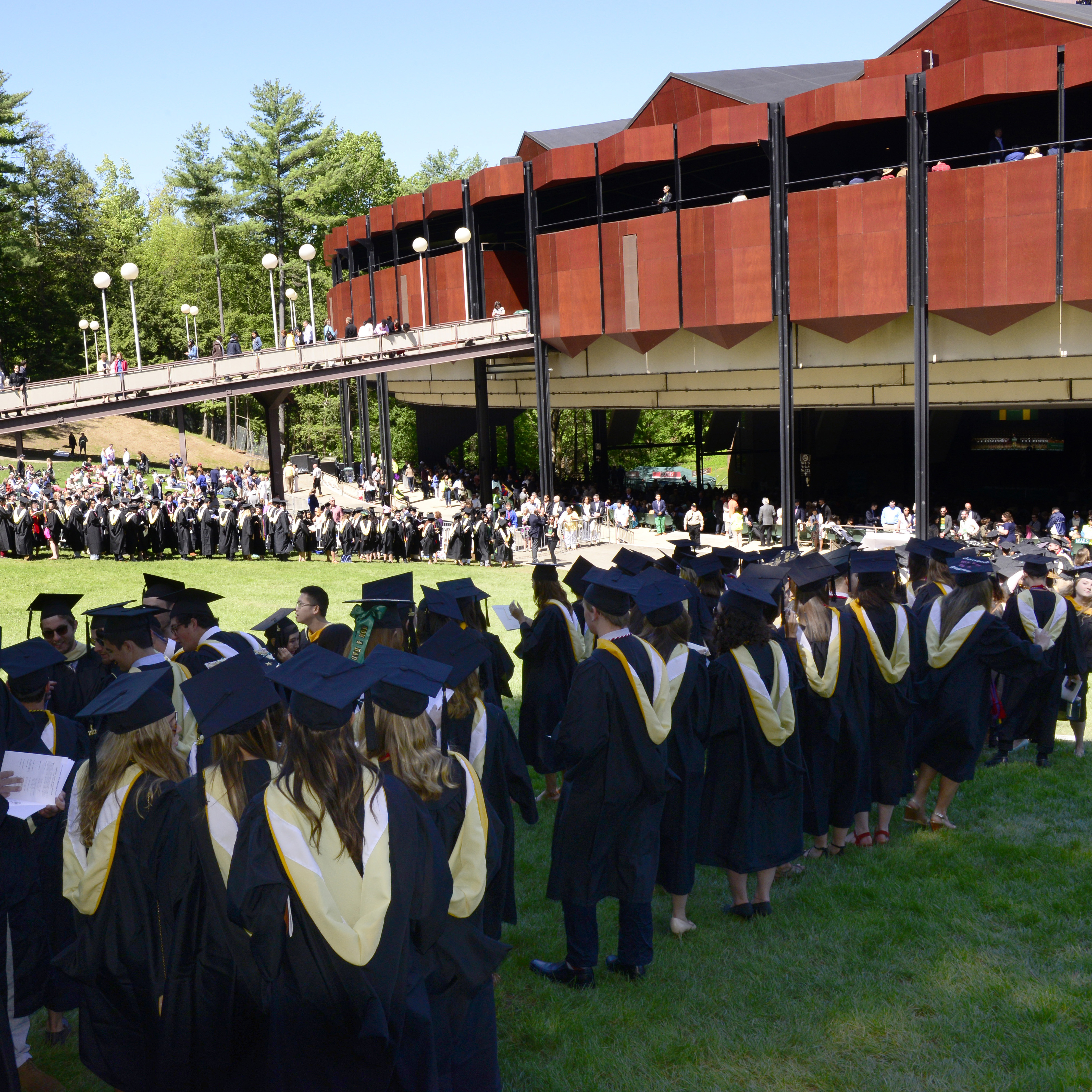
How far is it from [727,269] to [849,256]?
3014 mm

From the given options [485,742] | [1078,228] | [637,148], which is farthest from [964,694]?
[637,148]

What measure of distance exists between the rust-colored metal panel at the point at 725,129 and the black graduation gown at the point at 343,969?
2401 cm

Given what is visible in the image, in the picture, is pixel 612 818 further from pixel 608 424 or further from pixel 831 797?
pixel 608 424

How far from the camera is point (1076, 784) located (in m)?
7.93

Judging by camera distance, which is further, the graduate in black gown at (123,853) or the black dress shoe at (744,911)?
the black dress shoe at (744,911)

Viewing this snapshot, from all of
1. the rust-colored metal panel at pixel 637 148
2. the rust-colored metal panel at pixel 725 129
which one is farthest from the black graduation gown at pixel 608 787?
the rust-colored metal panel at pixel 637 148

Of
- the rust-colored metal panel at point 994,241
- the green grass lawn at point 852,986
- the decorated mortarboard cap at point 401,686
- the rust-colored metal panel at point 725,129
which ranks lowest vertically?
the green grass lawn at point 852,986

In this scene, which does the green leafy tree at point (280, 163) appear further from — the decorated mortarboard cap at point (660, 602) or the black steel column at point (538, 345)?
the decorated mortarboard cap at point (660, 602)

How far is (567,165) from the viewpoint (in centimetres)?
2775

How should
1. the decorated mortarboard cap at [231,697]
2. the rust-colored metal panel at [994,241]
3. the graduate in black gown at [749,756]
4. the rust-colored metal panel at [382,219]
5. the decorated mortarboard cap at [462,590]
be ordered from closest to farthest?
the decorated mortarboard cap at [231,697] → the graduate in black gown at [749,756] → the decorated mortarboard cap at [462,590] → the rust-colored metal panel at [994,241] → the rust-colored metal panel at [382,219]

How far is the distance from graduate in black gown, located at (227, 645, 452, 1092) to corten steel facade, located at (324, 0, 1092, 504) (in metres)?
21.8

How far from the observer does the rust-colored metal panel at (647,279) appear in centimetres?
2625

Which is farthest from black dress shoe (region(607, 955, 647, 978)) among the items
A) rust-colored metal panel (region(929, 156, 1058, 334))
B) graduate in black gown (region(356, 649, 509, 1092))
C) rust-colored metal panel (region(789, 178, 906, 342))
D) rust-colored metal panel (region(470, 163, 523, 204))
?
rust-colored metal panel (region(470, 163, 523, 204))

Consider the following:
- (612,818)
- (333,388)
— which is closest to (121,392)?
(612,818)
